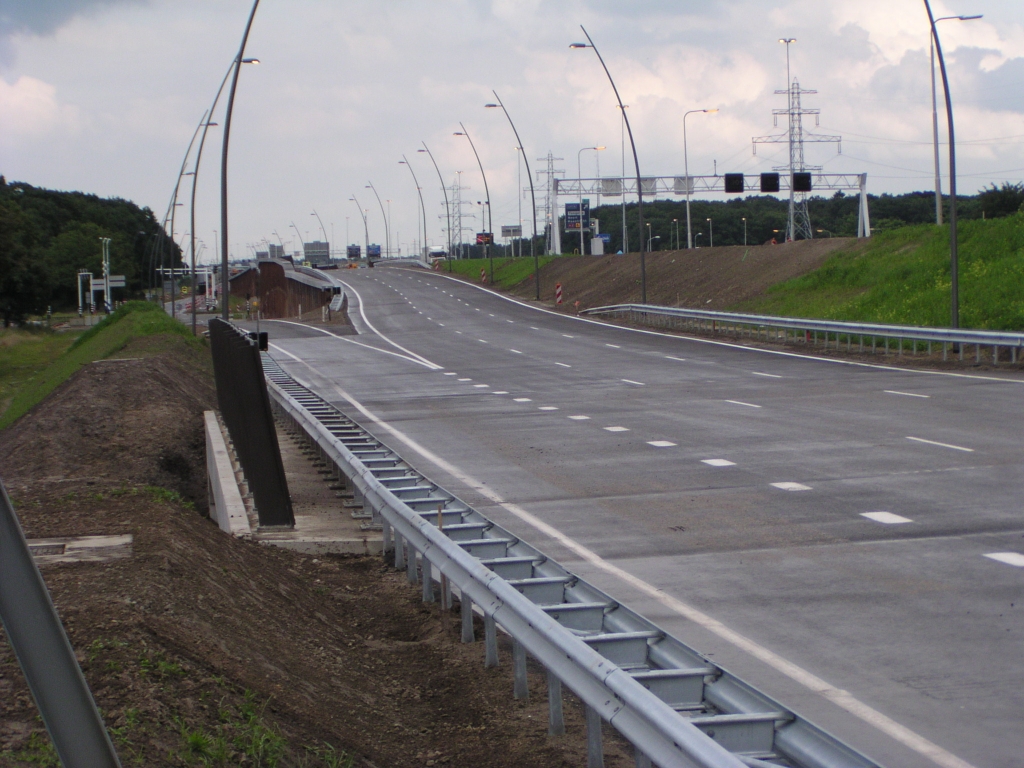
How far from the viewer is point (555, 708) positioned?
19.5 feet

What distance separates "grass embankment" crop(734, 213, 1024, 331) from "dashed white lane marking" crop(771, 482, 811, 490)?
2121 centimetres

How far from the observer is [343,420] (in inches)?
677

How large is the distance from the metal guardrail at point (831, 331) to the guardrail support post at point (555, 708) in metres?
23.6

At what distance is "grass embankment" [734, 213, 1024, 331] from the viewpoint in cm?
3469

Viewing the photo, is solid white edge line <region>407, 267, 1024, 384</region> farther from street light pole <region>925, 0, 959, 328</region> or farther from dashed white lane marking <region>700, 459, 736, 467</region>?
dashed white lane marking <region>700, 459, 736, 467</region>

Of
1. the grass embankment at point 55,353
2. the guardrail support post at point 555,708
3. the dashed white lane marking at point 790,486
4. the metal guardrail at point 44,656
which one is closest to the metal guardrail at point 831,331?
the dashed white lane marking at point 790,486

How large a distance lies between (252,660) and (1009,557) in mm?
6648

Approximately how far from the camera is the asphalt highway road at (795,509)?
6844mm

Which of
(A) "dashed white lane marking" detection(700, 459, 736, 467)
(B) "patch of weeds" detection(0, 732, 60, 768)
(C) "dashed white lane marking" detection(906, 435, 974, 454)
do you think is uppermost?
(B) "patch of weeds" detection(0, 732, 60, 768)

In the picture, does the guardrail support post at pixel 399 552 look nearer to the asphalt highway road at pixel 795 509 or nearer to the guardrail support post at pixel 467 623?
the asphalt highway road at pixel 795 509

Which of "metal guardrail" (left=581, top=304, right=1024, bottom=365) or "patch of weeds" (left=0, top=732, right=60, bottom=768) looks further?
"metal guardrail" (left=581, top=304, right=1024, bottom=365)

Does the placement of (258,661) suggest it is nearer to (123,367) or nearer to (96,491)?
(96,491)

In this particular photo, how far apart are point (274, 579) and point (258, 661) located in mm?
2496

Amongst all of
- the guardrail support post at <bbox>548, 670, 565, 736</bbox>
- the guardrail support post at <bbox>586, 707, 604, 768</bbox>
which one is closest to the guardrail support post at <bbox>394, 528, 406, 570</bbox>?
the guardrail support post at <bbox>548, 670, 565, 736</bbox>
